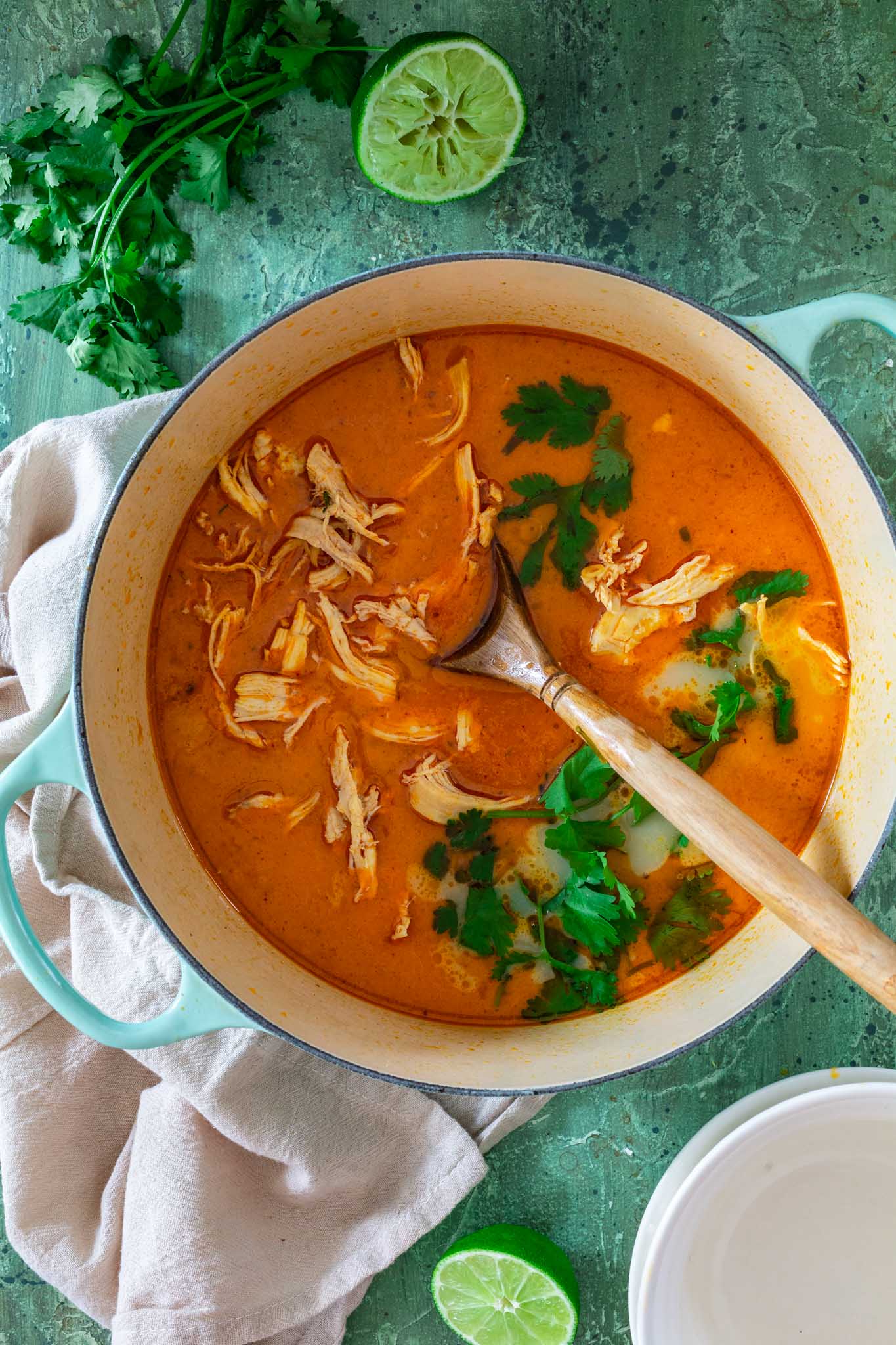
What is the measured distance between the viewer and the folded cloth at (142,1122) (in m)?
1.64

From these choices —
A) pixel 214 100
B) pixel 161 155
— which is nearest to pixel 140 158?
pixel 161 155

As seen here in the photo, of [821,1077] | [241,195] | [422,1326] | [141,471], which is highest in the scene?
[241,195]

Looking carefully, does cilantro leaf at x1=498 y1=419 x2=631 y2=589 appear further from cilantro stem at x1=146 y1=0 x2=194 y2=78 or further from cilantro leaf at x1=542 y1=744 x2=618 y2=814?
cilantro stem at x1=146 y1=0 x2=194 y2=78

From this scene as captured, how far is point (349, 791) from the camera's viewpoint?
61.8 inches

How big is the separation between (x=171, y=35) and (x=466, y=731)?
114 cm

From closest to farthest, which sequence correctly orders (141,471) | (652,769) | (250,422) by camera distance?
(652,769)
(141,471)
(250,422)

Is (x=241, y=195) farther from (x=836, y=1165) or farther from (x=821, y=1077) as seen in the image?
(x=836, y=1165)

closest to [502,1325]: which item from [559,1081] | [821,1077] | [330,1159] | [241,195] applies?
[330,1159]

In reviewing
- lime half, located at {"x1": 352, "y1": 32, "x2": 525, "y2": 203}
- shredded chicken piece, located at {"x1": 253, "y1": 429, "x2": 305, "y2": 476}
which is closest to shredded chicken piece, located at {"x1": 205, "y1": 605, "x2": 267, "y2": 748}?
shredded chicken piece, located at {"x1": 253, "y1": 429, "x2": 305, "y2": 476}

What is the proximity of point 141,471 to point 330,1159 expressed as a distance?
106 centimetres

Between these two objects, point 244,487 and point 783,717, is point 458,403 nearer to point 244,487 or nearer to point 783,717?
point 244,487

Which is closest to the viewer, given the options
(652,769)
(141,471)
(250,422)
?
(652,769)

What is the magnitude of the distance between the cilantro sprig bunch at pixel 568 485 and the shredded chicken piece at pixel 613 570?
0.9 inches

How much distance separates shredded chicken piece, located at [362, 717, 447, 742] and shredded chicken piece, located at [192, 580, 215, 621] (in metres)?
0.28
